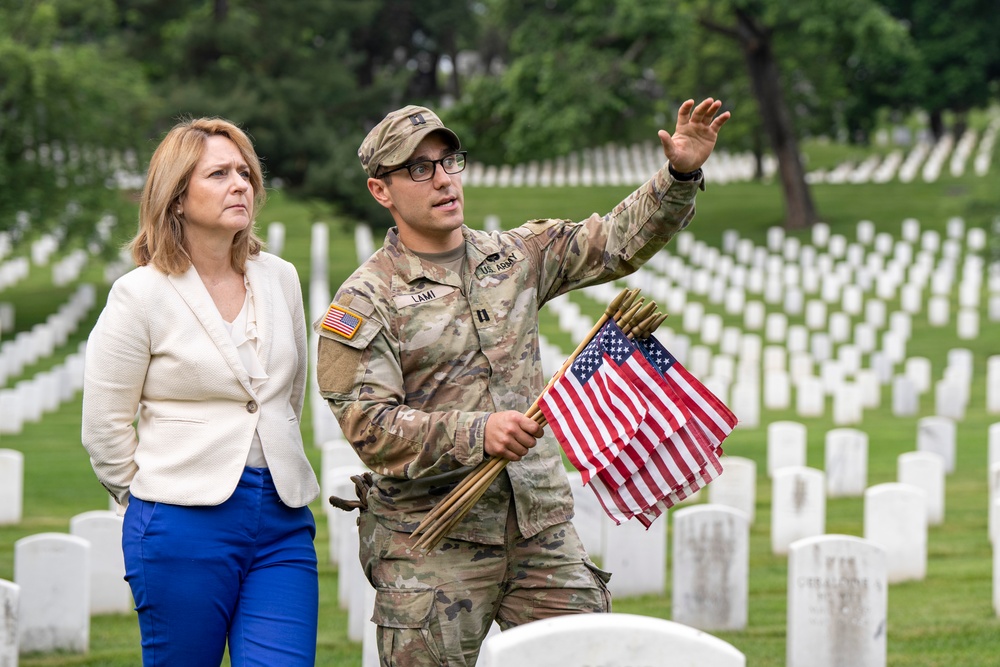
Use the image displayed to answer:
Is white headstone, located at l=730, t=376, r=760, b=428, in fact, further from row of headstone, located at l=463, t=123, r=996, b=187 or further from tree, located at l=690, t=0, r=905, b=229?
row of headstone, located at l=463, t=123, r=996, b=187

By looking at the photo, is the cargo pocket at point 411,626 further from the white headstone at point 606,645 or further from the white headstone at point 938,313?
the white headstone at point 938,313

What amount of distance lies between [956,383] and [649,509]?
1272 cm

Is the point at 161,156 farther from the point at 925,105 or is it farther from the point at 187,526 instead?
the point at 925,105

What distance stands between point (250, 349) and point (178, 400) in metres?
0.24

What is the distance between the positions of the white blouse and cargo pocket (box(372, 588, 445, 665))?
52 centimetres

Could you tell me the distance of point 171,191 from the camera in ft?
13.1

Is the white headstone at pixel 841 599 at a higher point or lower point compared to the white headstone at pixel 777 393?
lower

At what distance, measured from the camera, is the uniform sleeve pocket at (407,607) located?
384 cm

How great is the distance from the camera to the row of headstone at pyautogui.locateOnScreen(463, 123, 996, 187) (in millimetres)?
45969

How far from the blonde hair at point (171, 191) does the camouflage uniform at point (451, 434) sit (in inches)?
19.5

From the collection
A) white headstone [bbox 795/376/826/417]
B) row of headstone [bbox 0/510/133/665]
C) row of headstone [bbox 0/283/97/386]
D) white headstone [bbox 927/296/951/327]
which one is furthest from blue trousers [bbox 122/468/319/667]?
white headstone [bbox 927/296/951/327]

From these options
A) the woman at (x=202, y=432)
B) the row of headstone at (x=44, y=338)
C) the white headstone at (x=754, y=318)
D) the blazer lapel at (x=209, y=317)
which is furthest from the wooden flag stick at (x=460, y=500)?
the white headstone at (x=754, y=318)

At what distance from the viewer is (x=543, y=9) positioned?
1199 inches

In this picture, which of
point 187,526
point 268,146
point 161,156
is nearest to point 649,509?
point 187,526
